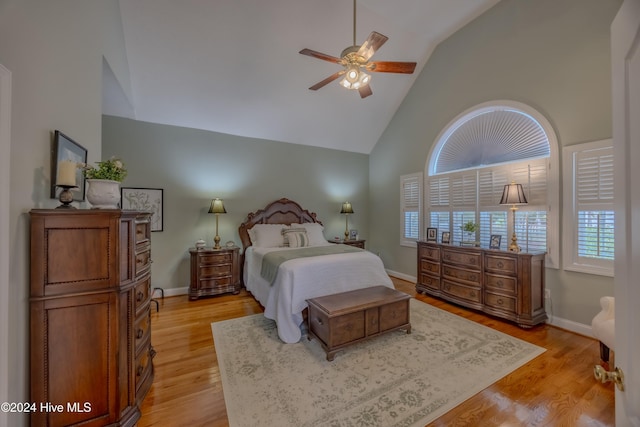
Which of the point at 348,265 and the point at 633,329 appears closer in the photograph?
the point at 633,329

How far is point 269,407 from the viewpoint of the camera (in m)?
1.81

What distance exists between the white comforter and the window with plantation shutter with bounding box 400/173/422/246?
191 centimetres

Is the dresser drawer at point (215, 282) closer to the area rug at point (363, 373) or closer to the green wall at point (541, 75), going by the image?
the area rug at point (363, 373)

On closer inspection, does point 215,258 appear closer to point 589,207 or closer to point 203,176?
point 203,176

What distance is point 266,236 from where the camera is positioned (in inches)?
173

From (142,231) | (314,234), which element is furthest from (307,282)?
(314,234)

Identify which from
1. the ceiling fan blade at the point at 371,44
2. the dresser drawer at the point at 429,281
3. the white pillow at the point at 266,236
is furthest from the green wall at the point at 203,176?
the ceiling fan blade at the point at 371,44

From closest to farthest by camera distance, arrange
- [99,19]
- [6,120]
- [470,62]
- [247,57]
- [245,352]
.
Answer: [6,120] < [99,19] < [245,352] < [247,57] < [470,62]

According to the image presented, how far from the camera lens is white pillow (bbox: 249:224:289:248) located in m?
4.36

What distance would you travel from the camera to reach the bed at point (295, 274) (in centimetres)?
278

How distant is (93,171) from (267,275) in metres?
2.09

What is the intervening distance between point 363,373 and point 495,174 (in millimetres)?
3253

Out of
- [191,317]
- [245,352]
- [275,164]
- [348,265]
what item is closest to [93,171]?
[245,352]

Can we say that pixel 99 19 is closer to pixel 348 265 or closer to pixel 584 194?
pixel 348 265
